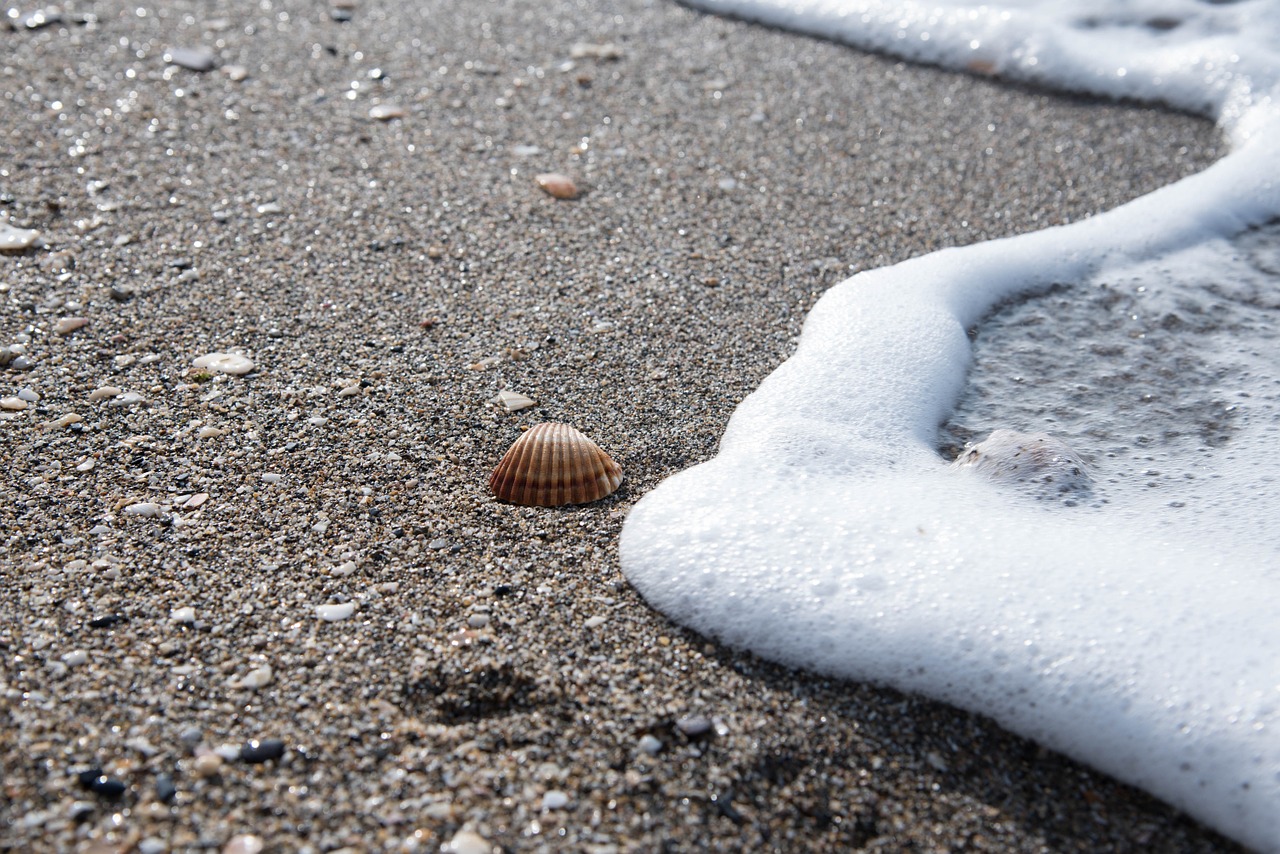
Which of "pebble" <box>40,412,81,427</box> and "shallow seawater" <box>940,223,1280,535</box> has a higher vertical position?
"shallow seawater" <box>940,223,1280,535</box>

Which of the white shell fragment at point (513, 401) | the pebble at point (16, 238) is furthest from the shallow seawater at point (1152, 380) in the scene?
the pebble at point (16, 238)

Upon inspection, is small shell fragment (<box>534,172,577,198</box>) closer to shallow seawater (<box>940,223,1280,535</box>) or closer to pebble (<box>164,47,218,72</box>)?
shallow seawater (<box>940,223,1280,535</box>)

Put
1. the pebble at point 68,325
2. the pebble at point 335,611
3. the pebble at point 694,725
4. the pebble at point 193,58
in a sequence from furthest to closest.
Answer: the pebble at point 193,58 → the pebble at point 68,325 → the pebble at point 335,611 → the pebble at point 694,725

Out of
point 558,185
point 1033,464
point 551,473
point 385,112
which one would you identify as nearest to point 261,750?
point 551,473

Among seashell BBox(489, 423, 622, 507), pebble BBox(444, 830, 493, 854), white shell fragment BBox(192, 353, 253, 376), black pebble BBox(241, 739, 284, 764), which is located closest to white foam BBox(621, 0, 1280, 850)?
seashell BBox(489, 423, 622, 507)

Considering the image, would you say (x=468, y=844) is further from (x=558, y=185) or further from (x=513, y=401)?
(x=558, y=185)

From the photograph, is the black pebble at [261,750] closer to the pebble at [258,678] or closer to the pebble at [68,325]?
the pebble at [258,678]
